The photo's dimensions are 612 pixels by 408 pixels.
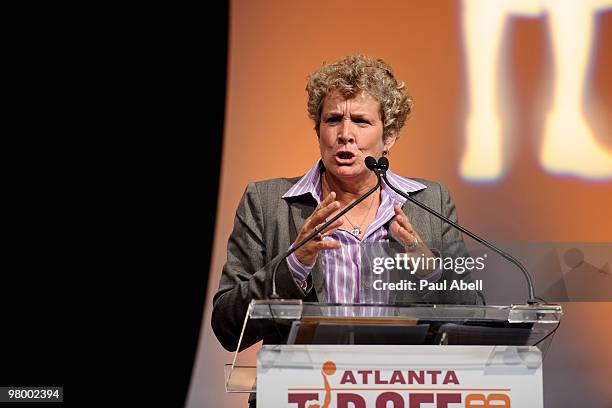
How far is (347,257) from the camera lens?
7.09 ft

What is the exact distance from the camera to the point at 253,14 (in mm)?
3932

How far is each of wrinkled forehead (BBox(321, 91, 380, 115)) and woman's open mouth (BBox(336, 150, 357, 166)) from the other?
121 millimetres

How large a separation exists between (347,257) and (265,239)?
1.79ft

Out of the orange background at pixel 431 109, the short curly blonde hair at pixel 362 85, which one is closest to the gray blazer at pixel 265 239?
the short curly blonde hair at pixel 362 85

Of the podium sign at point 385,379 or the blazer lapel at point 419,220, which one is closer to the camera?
the podium sign at point 385,379

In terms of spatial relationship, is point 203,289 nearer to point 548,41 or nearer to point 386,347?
point 548,41

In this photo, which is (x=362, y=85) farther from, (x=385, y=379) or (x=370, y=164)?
(x=385, y=379)

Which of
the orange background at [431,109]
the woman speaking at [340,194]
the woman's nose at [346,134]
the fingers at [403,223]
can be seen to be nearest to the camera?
the fingers at [403,223]

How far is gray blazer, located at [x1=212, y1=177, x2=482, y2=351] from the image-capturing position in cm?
236

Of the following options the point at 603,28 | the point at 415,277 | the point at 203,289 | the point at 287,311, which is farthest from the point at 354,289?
the point at 603,28

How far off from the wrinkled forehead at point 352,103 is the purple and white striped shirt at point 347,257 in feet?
0.63

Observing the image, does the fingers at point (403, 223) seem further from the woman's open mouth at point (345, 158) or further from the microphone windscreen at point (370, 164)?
the woman's open mouth at point (345, 158)

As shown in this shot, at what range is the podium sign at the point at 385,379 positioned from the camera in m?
1.82

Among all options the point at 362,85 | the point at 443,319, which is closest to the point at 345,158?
the point at 362,85
